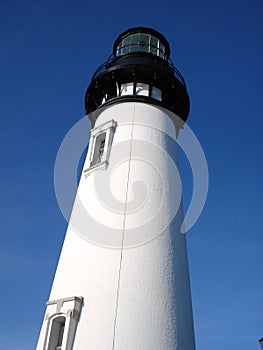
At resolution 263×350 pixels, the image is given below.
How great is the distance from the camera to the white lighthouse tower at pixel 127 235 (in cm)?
658

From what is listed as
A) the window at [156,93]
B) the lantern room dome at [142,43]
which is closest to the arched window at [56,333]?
the window at [156,93]

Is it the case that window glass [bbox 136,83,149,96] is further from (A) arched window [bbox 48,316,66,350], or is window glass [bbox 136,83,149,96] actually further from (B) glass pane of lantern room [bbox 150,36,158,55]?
(A) arched window [bbox 48,316,66,350]

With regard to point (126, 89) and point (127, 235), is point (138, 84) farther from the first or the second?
point (127, 235)

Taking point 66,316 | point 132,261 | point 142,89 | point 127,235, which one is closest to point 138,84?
point 142,89

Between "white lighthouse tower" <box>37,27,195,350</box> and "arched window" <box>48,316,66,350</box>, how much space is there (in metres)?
0.02

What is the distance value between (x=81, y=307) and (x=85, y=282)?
505mm

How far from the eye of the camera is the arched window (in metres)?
6.85

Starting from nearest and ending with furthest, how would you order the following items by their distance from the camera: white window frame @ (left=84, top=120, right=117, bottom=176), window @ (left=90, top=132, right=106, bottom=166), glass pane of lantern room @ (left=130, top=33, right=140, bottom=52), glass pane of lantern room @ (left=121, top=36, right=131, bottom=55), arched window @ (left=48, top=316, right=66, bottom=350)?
arched window @ (left=48, top=316, right=66, bottom=350) < white window frame @ (left=84, top=120, right=117, bottom=176) < window @ (left=90, top=132, right=106, bottom=166) < glass pane of lantern room @ (left=130, top=33, right=140, bottom=52) < glass pane of lantern room @ (left=121, top=36, right=131, bottom=55)

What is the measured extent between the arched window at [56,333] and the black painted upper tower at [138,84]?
6103 mm

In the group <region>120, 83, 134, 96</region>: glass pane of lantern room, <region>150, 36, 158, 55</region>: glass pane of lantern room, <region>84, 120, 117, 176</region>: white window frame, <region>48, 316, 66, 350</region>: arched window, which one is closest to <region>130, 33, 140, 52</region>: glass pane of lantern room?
<region>150, 36, 158, 55</region>: glass pane of lantern room

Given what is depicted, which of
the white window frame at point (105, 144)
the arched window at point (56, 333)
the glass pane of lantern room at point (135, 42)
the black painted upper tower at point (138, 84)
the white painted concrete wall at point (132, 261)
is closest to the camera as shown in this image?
the white painted concrete wall at point (132, 261)

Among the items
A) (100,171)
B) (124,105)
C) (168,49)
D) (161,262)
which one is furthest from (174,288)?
(168,49)

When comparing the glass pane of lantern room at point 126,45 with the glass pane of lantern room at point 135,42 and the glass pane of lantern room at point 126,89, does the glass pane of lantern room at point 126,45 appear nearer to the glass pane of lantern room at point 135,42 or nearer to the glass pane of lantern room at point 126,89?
the glass pane of lantern room at point 135,42

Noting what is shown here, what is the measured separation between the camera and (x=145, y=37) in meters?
12.9
